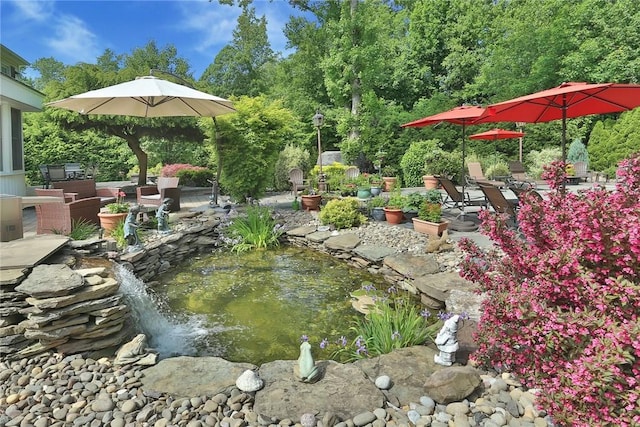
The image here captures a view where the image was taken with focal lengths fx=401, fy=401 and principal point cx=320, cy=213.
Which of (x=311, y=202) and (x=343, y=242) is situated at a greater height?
(x=311, y=202)

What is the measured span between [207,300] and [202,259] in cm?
195

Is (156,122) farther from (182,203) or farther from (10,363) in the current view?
(10,363)

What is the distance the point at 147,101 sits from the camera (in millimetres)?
7352

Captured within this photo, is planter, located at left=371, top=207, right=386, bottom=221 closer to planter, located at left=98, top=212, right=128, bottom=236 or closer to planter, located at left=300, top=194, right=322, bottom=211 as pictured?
planter, located at left=300, top=194, right=322, bottom=211

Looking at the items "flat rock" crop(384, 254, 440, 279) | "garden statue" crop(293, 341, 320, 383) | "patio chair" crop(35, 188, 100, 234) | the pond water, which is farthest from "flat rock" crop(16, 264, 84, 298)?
"flat rock" crop(384, 254, 440, 279)

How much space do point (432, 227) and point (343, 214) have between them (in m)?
1.67

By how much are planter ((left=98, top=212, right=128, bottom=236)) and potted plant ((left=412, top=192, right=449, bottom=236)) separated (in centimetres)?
457

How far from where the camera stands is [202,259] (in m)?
6.35

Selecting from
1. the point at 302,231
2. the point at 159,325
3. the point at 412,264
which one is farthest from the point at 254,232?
the point at 159,325

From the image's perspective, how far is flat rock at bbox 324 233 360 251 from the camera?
6.16 m

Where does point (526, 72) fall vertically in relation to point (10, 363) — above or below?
above

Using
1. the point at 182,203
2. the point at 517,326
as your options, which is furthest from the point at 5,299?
the point at 182,203

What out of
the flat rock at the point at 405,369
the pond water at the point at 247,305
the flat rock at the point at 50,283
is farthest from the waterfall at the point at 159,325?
the flat rock at the point at 405,369

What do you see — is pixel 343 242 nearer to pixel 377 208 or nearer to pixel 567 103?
pixel 377 208
